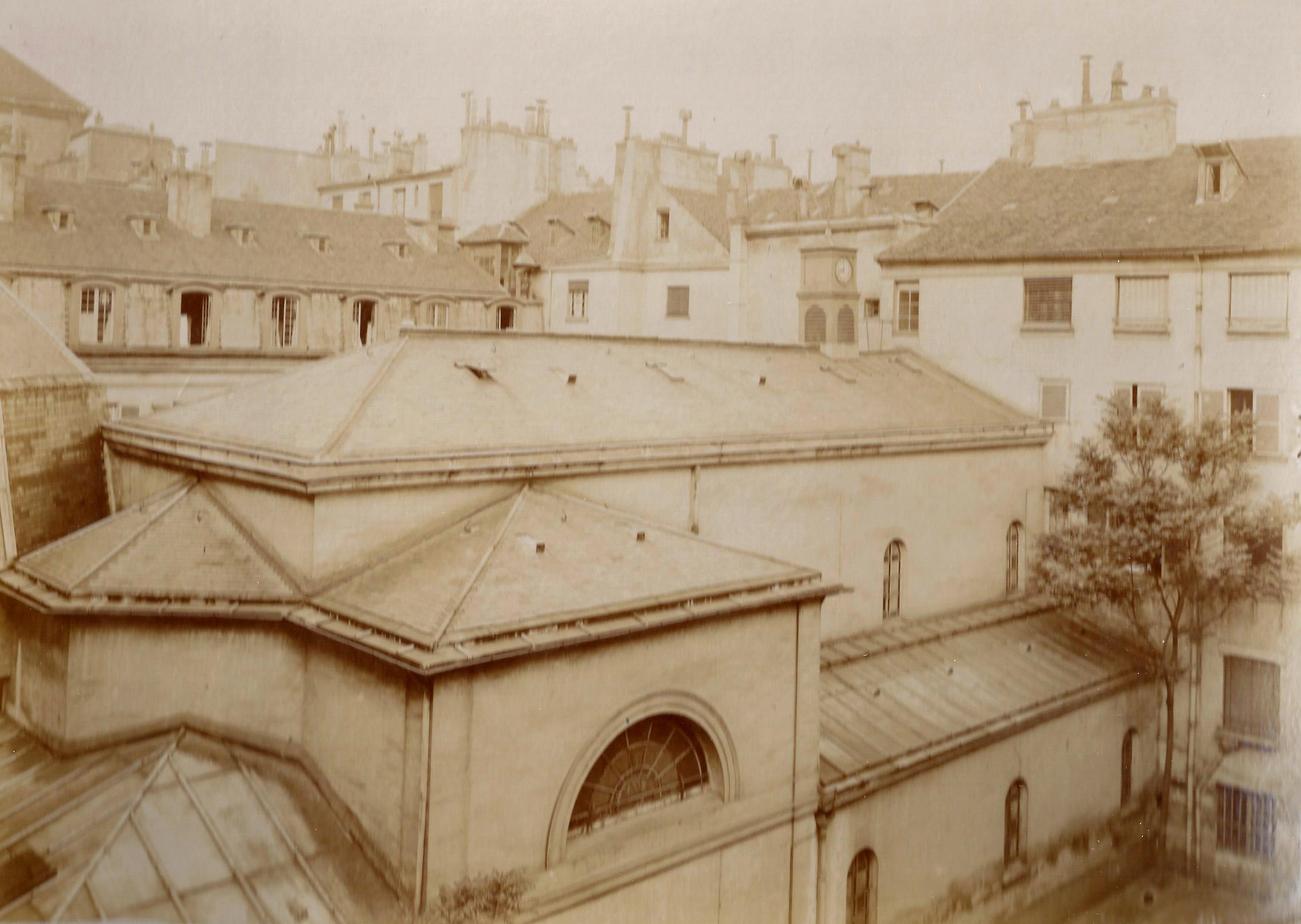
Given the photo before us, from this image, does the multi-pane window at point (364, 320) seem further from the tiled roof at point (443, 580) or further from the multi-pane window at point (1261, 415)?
the multi-pane window at point (1261, 415)

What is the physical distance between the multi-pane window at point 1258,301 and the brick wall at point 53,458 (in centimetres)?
1412

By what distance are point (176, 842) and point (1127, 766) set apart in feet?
43.6

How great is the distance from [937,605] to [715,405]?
526 cm

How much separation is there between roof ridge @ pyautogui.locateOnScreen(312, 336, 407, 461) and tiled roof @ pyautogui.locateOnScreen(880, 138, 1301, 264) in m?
9.91

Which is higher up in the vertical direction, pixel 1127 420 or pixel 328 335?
pixel 328 335

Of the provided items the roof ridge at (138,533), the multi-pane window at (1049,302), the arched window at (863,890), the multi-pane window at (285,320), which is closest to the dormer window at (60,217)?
the multi-pane window at (285,320)

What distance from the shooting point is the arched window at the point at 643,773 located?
10.7 metres

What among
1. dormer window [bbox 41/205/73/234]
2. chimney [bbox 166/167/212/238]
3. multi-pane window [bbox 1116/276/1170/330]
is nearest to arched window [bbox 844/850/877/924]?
multi-pane window [bbox 1116/276/1170/330]

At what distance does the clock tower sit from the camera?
63.8 feet

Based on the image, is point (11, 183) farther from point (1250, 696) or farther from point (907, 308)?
point (1250, 696)

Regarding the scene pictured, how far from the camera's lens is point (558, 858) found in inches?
401

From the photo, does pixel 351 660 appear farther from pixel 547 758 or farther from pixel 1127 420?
pixel 1127 420

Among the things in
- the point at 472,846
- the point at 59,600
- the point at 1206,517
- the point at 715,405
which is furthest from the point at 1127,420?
the point at 59,600

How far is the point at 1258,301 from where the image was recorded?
13453 millimetres
